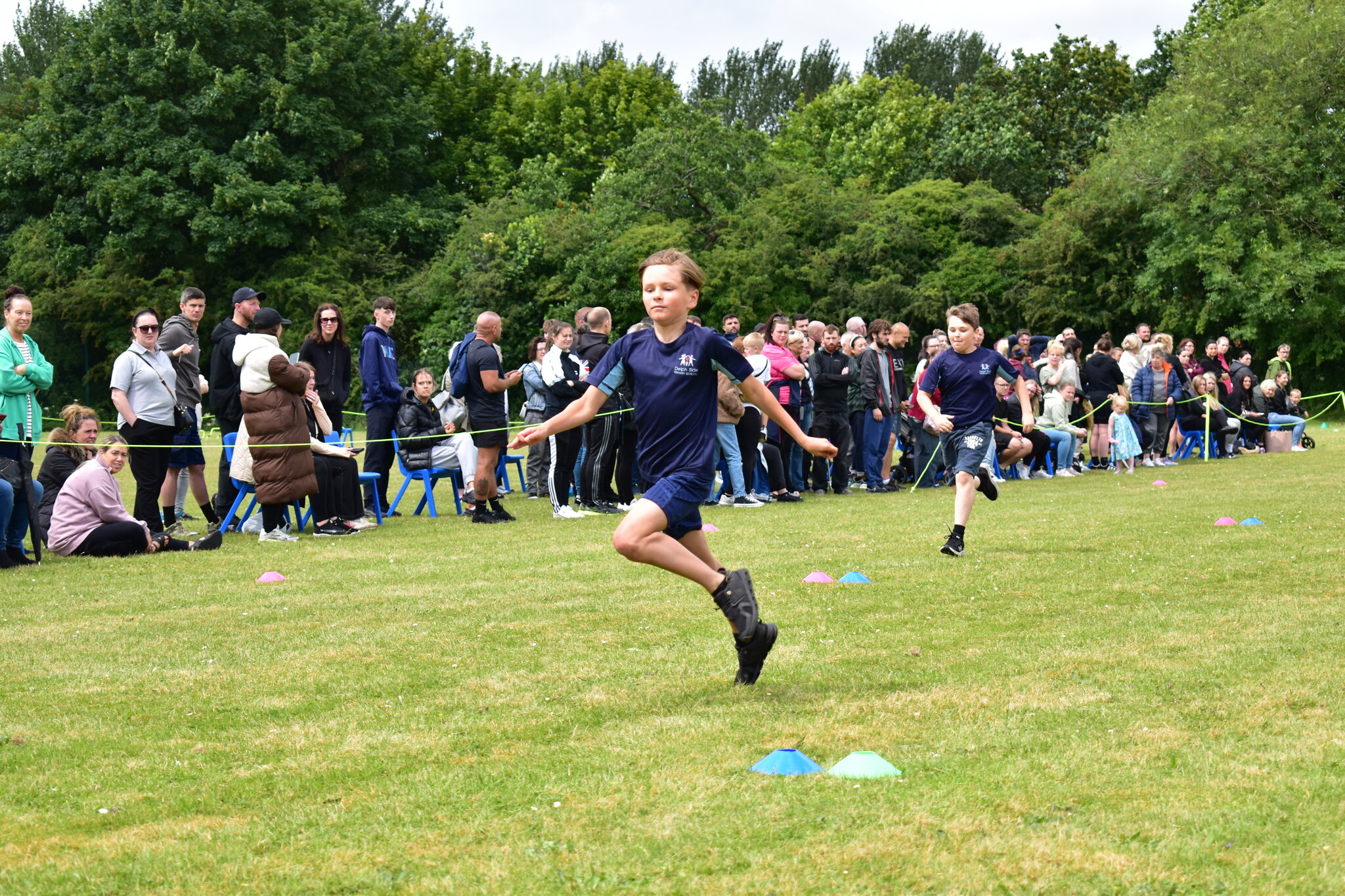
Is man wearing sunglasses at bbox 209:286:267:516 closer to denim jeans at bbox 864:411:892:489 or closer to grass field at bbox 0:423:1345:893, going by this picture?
grass field at bbox 0:423:1345:893

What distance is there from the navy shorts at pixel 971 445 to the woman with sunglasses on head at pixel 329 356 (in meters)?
6.40

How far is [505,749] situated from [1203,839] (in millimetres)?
2445

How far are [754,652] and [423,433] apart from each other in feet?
30.9

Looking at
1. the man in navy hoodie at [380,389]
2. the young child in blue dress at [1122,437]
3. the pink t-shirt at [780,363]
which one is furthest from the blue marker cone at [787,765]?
the young child in blue dress at [1122,437]

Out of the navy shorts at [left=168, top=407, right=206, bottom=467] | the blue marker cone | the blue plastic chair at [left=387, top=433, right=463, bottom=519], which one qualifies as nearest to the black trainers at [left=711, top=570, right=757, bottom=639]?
the blue marker cone

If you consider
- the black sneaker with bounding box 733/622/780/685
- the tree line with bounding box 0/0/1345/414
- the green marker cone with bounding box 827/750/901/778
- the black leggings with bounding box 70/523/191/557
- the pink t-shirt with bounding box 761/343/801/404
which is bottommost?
A: the green marker cone with bounding box 827/750/901/778

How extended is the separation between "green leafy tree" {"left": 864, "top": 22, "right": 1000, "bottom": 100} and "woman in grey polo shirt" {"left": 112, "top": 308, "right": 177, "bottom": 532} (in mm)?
67740

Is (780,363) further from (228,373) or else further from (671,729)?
(671,729)

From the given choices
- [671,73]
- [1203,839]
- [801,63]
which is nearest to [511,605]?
[1203,839]

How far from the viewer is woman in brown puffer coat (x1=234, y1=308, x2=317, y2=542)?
11.4m

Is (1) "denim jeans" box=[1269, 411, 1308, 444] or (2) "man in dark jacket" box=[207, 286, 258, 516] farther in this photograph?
(1) "denim jeans" box=[1269, 411, 1308, 444]

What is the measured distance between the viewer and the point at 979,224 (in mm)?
40219

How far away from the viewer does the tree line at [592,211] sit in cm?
3550

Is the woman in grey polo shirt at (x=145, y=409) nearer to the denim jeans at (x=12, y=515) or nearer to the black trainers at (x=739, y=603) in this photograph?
the denim jeans at (x=12, y=515)
